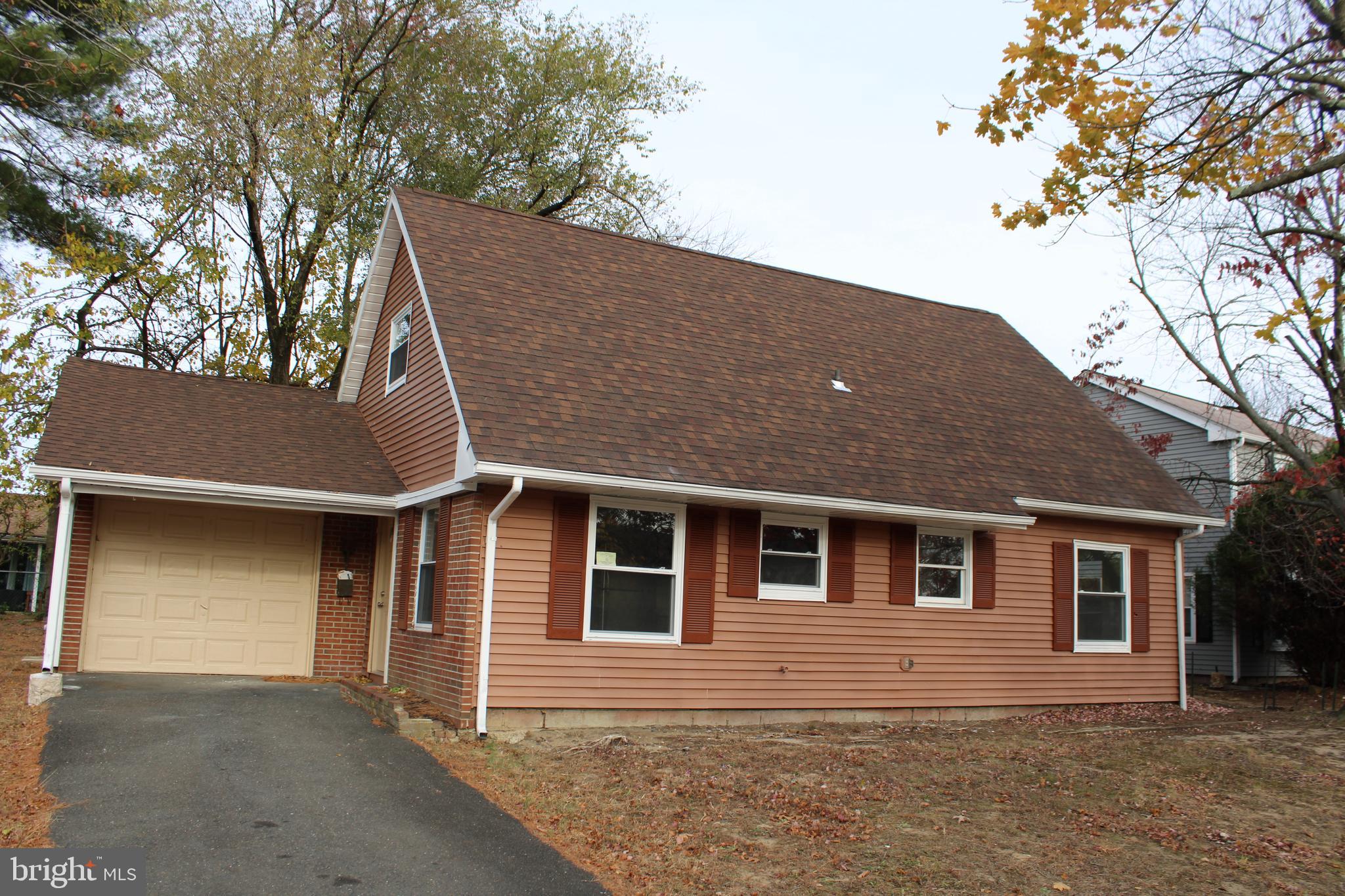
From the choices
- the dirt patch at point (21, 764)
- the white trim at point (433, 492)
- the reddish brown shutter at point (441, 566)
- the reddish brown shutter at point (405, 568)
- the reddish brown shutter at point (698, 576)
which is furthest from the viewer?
the reddish brown shutter at point (405, 568)

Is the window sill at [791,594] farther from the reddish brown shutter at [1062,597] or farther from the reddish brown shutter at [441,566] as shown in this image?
the reddish brown shutter at [1062,597]

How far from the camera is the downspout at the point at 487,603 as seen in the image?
32.6 feet

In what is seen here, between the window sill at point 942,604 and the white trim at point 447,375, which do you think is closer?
the white trim at point 447,375

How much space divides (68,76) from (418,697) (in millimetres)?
11223

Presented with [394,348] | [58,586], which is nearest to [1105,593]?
[394,348]

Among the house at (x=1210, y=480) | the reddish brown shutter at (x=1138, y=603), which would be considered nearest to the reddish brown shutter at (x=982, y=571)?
the reddish brown shutter at (x=1138, y=603)

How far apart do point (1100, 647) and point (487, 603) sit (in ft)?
28.6

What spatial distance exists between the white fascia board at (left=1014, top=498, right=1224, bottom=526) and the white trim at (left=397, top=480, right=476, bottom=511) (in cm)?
693

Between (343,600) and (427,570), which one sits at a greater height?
(427,570)

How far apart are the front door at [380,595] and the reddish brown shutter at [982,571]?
7.34 m

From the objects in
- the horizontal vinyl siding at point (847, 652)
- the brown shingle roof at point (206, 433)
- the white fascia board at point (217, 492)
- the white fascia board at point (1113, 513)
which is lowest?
the horizontal vinyl siding at point (847, 652)

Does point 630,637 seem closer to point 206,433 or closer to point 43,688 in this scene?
point 43,688

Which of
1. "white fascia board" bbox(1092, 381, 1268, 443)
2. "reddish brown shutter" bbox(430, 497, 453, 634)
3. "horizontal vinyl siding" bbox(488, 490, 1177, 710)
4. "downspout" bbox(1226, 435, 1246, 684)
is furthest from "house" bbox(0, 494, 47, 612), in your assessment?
"downspout" bbox(1226, 435, 1246, 684)

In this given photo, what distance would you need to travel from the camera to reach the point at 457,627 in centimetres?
1043
